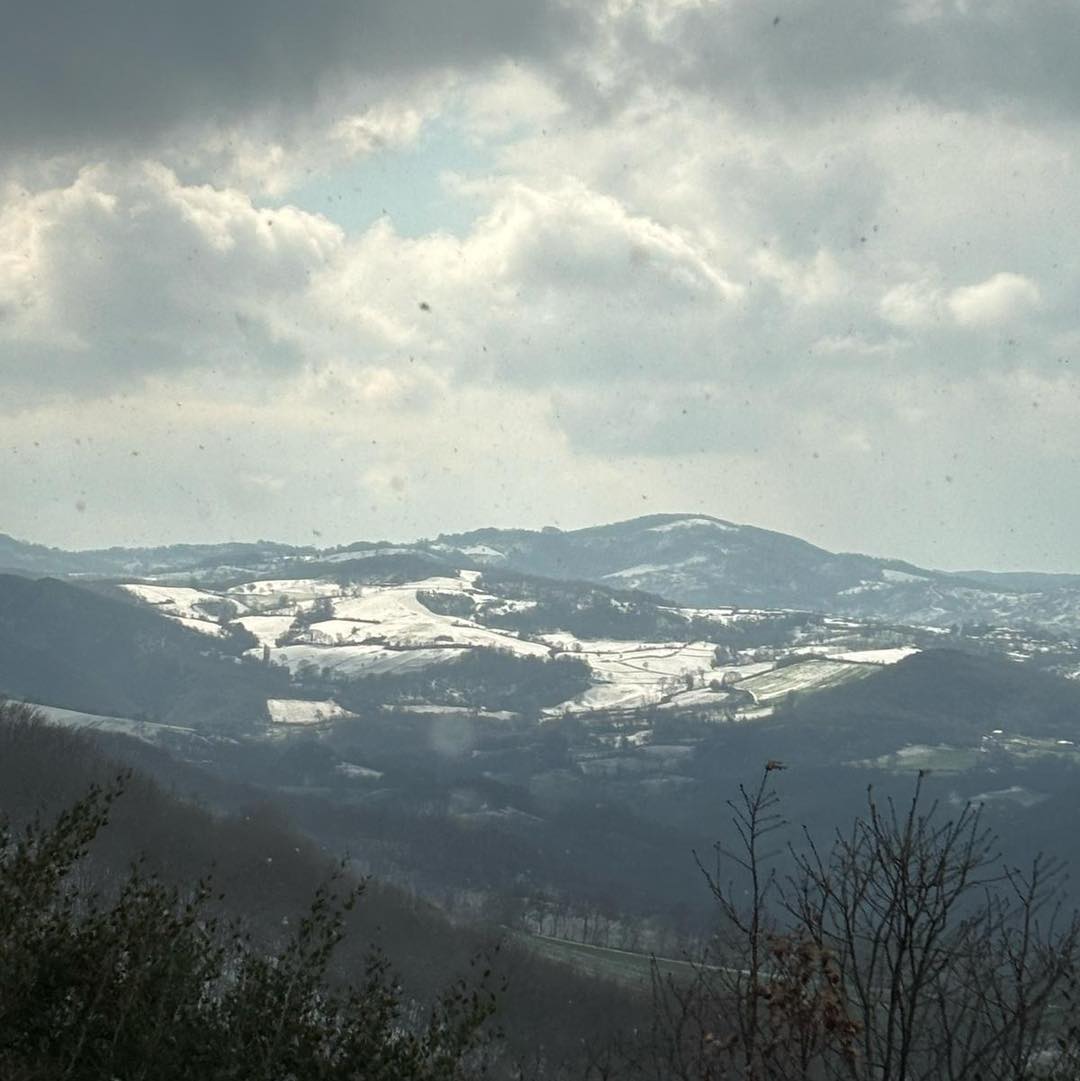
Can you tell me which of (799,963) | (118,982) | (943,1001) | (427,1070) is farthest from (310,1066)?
(943,1001)

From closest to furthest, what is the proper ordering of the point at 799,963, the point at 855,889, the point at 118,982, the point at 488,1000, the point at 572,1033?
the point at 799,963 → the point at 855,889 → the point at 118,982 → the point at 488,1000 → the point at 572,1033

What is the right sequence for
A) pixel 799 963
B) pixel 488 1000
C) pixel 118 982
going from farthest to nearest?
pixel 488 1000 < pixel 118 982 < pixel 799 963

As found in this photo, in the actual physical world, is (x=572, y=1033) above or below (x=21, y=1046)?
below

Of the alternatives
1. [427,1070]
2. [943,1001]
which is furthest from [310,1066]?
[943,1001]

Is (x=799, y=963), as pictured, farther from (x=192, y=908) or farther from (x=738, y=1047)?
(x=192, y=908)

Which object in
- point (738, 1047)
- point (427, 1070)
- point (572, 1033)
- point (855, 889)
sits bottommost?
point (572, 1033)

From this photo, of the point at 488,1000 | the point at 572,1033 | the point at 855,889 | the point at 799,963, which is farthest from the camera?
the point at 572,1033

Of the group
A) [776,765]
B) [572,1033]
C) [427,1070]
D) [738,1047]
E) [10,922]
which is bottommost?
[572,1033]

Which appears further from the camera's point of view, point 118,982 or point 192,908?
point 192,908

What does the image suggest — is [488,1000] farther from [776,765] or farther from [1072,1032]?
[1072,1032]
